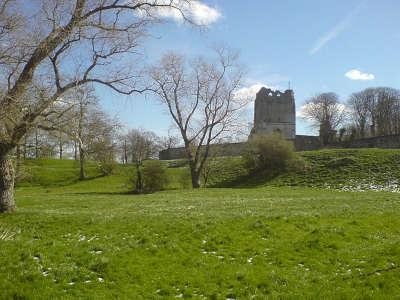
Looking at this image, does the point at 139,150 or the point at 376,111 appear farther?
the point at 376,111

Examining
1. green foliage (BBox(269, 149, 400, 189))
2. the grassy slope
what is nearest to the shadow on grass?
the grassy slope

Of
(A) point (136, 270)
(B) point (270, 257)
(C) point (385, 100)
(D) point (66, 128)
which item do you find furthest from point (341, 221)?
(C) point (385, 100)

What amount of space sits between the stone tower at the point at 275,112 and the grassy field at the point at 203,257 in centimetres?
9166

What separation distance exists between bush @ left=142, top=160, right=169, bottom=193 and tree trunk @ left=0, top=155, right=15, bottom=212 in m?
25.7

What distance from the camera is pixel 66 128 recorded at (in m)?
18.3

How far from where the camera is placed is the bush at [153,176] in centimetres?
4553

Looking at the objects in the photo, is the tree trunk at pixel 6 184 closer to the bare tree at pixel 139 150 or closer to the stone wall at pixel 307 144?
the bare tree at pixel 139 150

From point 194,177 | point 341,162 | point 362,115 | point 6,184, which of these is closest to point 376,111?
point 362,115

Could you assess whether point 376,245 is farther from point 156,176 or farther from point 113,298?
point 156,176

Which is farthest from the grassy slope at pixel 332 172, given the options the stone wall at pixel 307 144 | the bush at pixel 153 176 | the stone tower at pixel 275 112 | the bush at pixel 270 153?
the stone tower at pixel 275 112

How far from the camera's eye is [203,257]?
12.1m

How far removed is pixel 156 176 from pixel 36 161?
3579cm

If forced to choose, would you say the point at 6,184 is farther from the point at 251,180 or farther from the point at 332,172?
the point at 332,172

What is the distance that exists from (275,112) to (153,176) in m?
68.2
